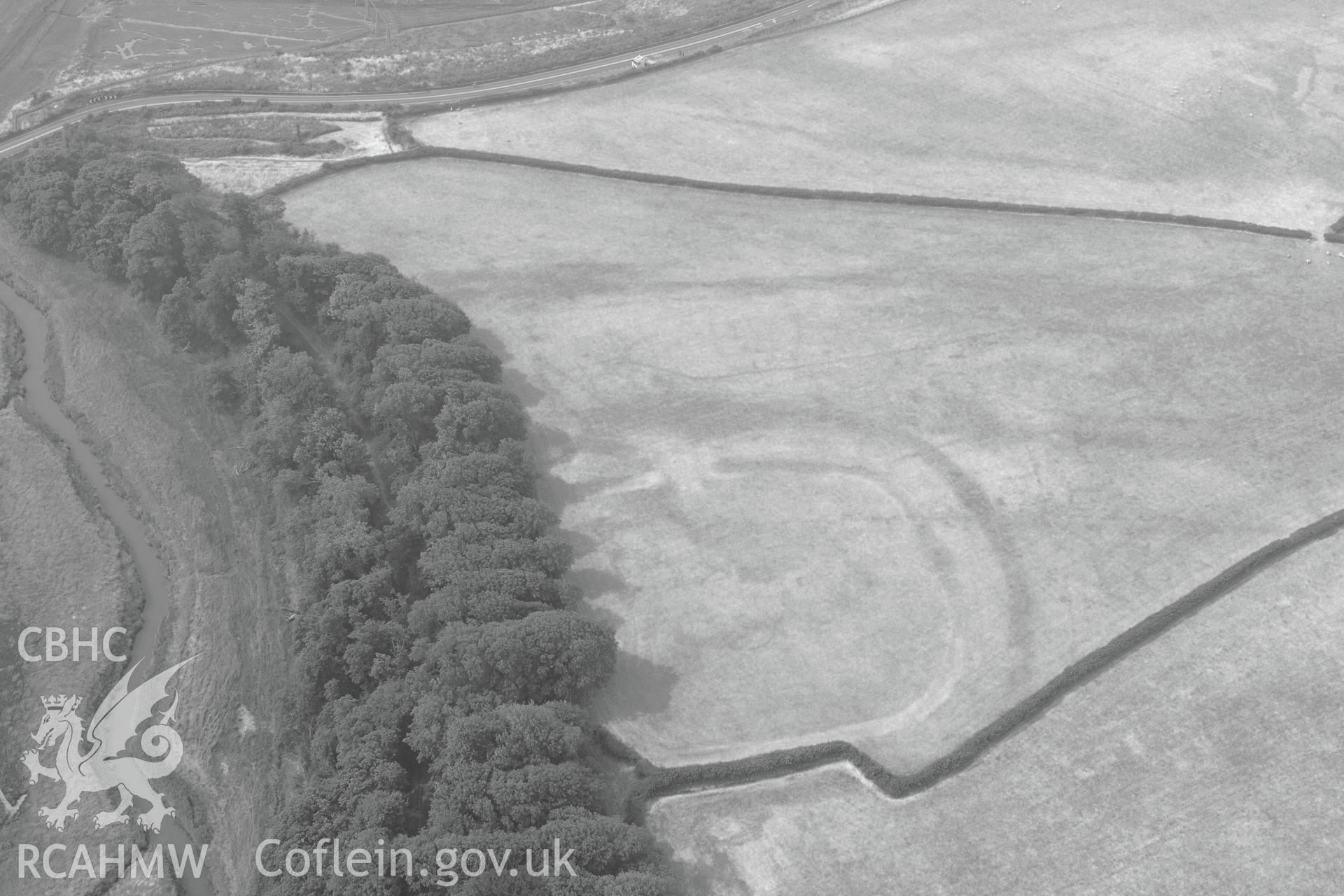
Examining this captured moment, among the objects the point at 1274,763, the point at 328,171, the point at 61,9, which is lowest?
the point at 1274,763

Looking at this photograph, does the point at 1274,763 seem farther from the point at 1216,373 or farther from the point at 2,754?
the point at 2,754

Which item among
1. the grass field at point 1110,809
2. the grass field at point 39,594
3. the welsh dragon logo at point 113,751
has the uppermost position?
the grass field at point 39,594

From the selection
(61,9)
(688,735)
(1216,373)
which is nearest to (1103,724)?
(688,735)

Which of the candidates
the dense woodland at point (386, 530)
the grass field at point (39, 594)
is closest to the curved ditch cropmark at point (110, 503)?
the grass field at point (39, 594)

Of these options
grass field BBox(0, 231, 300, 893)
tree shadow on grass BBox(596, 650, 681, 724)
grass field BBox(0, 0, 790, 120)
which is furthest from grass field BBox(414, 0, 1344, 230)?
tree shadow on grass BBox(596, 650, 681, 724)

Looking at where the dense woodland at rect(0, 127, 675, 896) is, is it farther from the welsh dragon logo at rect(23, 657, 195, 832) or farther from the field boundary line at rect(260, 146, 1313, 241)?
the field boundary line at rect(260, 146, 1313, 241)

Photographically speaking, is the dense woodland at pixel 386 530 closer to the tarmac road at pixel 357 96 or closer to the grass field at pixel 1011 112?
the tarmac road at pixel 357 96
